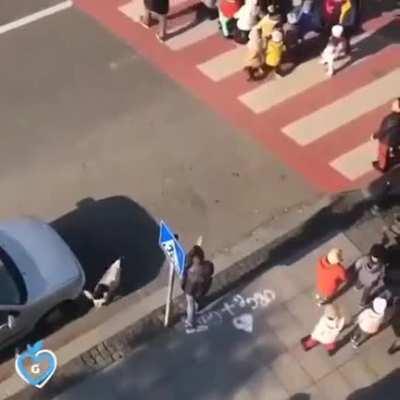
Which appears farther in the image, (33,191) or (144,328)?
(33,191)

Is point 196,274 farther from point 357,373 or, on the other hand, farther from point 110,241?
point 357,373

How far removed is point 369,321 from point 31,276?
4.73 meters

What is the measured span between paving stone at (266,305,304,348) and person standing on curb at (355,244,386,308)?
3.68 ft

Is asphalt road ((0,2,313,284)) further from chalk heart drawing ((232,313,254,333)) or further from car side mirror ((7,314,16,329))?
car side mirror ((7,314,16,329))

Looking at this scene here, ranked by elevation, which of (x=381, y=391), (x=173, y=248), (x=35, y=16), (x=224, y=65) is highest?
(x=173, y=248)

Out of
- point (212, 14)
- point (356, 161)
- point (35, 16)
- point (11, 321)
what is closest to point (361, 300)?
point (356, 161)

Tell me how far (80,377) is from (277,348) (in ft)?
9.19

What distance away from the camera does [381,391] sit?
44.7ft

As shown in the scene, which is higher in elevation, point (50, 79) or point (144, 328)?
point (50, 79)

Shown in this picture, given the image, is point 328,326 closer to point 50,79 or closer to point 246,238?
point 246,238

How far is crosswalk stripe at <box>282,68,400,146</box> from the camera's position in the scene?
55.0 feet

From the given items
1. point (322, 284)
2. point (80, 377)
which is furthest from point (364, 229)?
point (80, 377)

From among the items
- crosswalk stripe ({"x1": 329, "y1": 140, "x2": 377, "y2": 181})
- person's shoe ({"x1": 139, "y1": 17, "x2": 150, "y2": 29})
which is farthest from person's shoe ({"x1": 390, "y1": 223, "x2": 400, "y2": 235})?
person's shoe ({"x1": 139, "y1": 17, "x2": 150, "y2": 29})

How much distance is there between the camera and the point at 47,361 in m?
13.8
